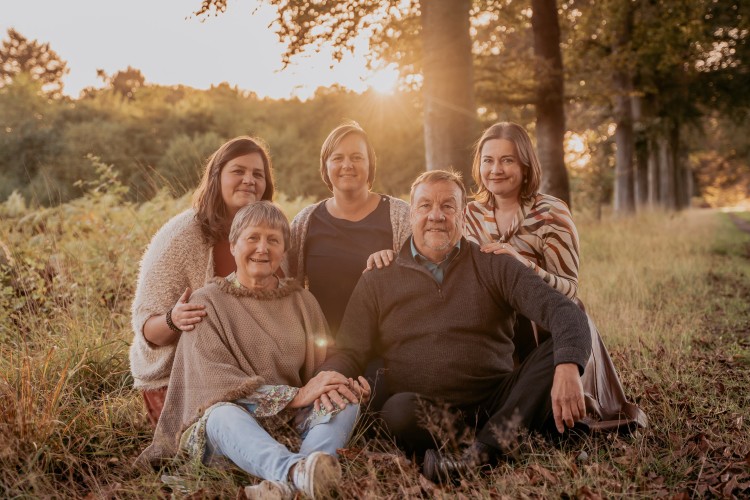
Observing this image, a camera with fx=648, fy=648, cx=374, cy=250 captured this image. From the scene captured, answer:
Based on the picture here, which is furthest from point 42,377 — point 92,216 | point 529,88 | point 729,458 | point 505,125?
point 529,88

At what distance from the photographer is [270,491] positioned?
2805 millimetres

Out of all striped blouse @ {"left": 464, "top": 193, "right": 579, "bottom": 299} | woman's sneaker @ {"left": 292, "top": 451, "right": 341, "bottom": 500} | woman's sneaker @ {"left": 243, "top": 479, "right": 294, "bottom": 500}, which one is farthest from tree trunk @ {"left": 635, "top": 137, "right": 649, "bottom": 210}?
woman's sneaker @ {"left": 243, "top": 479, "right": 294, "bottom": 500}

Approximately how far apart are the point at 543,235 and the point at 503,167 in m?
0.51

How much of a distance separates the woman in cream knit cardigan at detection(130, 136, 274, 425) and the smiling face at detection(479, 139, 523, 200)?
145cm

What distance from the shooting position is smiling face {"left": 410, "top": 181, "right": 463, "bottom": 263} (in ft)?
11.4

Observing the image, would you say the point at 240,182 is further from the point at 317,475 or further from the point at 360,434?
the point at 317,475

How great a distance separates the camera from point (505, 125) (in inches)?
165

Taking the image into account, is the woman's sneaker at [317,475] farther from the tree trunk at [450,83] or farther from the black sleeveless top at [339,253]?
the tree trunk at [450,83]

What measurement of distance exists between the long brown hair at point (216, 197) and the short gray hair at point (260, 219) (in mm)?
466

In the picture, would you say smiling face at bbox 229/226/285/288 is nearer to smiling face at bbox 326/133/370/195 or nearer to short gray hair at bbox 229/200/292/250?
short gray hair at bbox 229/200/292/250

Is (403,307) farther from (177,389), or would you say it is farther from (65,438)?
(65,438)

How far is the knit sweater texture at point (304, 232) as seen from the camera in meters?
4.40

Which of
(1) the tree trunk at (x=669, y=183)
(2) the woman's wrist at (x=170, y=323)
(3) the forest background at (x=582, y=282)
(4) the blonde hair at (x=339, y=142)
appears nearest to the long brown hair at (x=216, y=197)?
(4) the blonde hair at (x=339, y=142)

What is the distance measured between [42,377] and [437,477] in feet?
7.91
